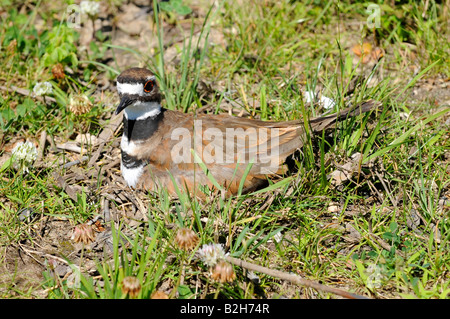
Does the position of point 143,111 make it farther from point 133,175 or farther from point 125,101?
point 133,175

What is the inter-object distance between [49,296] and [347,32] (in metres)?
4.40

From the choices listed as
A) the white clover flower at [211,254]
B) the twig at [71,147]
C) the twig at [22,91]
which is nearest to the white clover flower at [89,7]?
the twig at [22,91]

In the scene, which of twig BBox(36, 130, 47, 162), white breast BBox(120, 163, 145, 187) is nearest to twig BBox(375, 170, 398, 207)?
white breast BBox(120, 163, 145, 187)

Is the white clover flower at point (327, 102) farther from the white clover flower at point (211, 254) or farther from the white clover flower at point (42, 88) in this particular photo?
the white clover flower at point (42, 88)

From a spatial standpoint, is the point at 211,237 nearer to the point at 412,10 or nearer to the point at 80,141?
the point at 80,141

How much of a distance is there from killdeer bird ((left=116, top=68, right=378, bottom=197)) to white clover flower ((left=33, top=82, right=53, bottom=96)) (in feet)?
3.33

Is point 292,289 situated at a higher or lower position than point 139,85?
lower

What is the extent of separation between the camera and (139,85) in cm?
425

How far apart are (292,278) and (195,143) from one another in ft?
5.09

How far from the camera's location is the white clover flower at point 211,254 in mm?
3146

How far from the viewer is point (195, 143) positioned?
13.9ft

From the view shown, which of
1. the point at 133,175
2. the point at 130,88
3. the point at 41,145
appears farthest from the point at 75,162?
the point at 130,88

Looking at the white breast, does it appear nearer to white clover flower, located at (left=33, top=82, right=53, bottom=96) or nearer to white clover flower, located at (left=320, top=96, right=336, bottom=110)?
white clover flower, located at (left=33, top=82, right=53, bottom=96)
